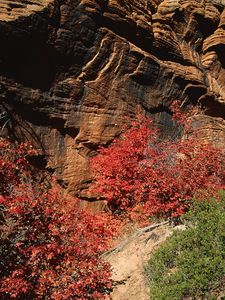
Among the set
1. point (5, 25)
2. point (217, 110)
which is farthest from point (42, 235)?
point (217, 110)

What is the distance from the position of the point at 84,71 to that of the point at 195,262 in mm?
12883

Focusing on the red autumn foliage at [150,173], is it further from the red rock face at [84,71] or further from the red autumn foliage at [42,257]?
the red autumn foliage at [42,257]

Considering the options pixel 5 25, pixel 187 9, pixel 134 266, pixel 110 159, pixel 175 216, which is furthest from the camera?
pixel 187 9

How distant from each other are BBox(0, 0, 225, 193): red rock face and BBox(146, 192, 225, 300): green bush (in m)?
9.90

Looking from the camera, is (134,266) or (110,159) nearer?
(134,266)

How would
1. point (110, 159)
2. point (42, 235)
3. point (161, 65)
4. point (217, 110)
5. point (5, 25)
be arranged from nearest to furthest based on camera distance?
point (42, 235) → point (5, 25) → point (110, 159) → point (161, 65) → point (217, 110)

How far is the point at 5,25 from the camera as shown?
14766 millimetres

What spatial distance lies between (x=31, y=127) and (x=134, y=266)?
841 cm

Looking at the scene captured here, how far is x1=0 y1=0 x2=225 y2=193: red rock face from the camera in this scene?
15508mm

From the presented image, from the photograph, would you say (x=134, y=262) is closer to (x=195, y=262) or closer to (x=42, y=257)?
(x=42, y=257)

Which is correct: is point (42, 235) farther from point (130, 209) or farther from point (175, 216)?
point (130, 209)

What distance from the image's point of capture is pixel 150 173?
1527cm

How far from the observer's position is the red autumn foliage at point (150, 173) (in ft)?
46.9

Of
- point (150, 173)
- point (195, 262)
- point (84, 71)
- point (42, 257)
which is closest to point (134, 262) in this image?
point (42, 257)
